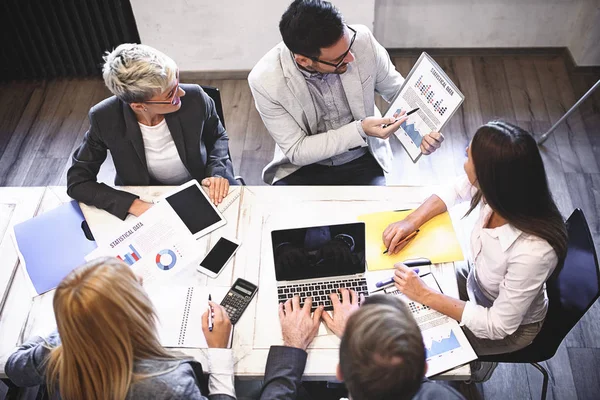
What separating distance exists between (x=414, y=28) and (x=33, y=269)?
2.81 meters

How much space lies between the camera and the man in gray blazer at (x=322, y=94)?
193 cm

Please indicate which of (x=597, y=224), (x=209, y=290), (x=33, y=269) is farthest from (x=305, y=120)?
(x=597, y=224)

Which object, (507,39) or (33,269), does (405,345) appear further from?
(507,39)

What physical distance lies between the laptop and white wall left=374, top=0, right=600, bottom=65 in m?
2.25

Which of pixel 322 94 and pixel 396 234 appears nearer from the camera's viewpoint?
pixel 396 234

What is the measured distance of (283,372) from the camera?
1586mm

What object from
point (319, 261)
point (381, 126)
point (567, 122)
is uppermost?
point (381, 126)

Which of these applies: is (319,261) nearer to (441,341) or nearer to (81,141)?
(441,341)

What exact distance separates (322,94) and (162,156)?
2.31ft

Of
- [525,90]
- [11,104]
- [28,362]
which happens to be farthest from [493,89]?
[11,104]

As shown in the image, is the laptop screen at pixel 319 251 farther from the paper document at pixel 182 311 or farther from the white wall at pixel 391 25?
the white wall at pixel 391 25

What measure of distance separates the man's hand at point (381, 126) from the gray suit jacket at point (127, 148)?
622mm

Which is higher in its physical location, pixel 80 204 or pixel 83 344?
pixel 83 344

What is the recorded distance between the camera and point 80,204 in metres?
2.06
